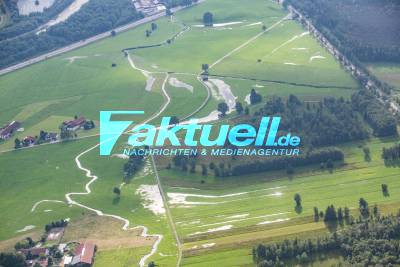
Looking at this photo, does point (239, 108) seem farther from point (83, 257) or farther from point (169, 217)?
point (83, 257)

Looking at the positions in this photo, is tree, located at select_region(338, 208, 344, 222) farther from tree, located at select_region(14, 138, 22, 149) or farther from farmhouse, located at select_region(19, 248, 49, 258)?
tree, located at select_region(14, 138, 22, 149)

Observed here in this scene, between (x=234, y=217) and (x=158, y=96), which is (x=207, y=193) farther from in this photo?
(x=158, y=96)

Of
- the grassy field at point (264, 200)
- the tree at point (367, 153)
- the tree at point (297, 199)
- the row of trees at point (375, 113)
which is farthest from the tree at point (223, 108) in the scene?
the tree at point (297, 199)

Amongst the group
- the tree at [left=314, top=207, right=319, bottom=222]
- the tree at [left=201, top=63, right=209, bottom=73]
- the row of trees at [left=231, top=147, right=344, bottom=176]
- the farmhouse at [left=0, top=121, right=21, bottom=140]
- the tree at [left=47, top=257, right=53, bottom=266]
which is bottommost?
the tree at [left=47, top=257, right=53, bottom=266]

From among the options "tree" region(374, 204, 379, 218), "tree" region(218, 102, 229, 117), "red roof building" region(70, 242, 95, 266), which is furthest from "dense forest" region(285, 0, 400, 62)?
"red roof building" region(70, 242, 95, 266)

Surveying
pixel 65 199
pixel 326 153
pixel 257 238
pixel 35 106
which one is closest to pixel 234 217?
pixel 257 238

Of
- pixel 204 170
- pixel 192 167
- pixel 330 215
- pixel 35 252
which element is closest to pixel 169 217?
pixel 204 170
